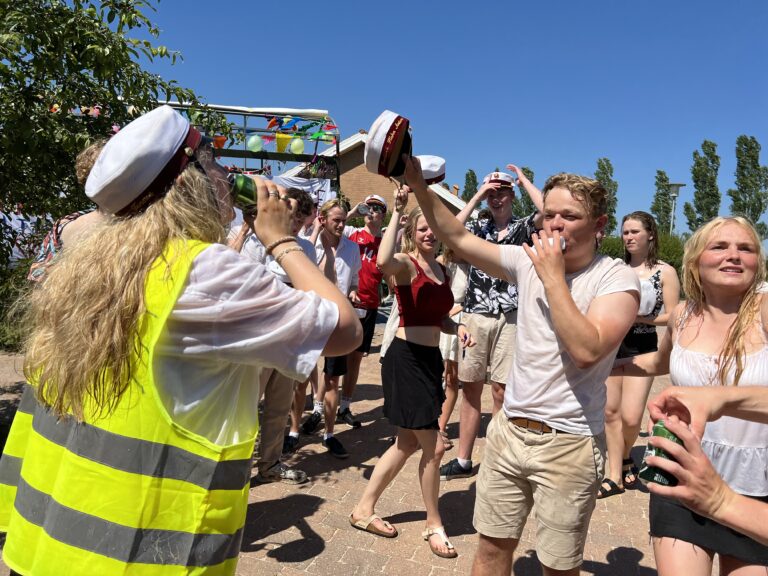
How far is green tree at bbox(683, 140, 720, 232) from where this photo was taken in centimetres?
3378

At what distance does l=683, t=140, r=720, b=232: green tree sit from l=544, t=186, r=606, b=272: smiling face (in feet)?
119

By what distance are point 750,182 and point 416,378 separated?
1424 inches

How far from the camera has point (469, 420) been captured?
4660mm

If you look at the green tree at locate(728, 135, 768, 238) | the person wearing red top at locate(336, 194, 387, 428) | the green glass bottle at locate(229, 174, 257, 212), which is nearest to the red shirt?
the person wearing red top at locate(336, 194, 387, 428)

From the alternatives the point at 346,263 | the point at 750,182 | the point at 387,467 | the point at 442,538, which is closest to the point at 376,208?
the point at 346,263

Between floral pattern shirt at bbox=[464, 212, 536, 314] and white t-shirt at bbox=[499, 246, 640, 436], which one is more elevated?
floral pattern shirt at bbox=[464, 212, 536, 314]

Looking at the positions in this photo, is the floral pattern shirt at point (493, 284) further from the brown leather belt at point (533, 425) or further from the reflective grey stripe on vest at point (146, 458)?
the reflective grey stripe on vest at point (146, 458)

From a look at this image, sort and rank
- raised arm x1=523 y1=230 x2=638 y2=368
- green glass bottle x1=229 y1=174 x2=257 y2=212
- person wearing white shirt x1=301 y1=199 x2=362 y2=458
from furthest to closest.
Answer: person wearing white shirt x1=301 y1=199 x2=362 y2=458
raised arm x1=523 y1=230 x2=638 y2=368
green glass bottle x1=229 y1=174 x2=257 y2=212

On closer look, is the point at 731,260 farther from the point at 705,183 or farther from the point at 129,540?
the point at 705,183

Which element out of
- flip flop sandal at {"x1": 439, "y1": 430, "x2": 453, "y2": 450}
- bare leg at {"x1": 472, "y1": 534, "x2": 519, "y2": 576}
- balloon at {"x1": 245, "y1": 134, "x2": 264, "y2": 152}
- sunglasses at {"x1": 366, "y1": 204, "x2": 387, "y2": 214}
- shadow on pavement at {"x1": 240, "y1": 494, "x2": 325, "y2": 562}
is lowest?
shadow on pavement at {"x1": 240, "y1": 494, "x2": 325, "y2": 562}

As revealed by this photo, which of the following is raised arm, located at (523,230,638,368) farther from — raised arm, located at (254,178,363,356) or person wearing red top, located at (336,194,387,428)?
person wearing red top, located at (336,194,387,428)

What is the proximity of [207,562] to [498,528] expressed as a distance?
1.54 metres

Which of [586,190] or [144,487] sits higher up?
[586,190]

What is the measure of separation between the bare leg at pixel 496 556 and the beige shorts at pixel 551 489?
5 centimetres
